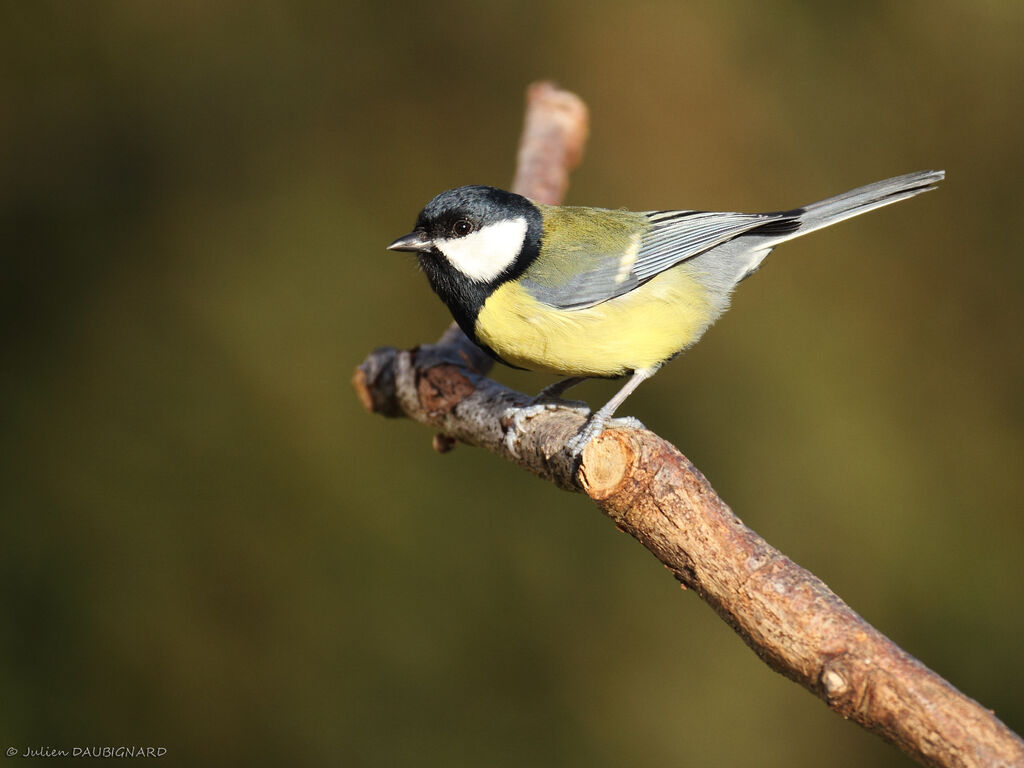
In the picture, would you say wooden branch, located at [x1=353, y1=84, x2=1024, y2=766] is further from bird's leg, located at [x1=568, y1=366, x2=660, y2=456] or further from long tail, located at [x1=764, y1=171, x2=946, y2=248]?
long tail, located at [x1=764, y1=171, x2=946, y2=248]

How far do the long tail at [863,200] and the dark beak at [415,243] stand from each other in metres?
0.86

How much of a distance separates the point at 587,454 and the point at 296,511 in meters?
1.88

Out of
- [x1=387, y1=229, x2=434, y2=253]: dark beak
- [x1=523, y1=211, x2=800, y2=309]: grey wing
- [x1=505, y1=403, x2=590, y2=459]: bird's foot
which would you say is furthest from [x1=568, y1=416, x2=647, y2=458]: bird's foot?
[x1=387, y1=229, x2=434, y2=253]: dark beak

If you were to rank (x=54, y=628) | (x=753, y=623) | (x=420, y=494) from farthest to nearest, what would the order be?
(x=420, y=494)
(x=54, y=628)
(x=753, y=623)

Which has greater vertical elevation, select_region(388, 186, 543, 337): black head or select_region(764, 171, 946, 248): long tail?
select_region(764, 171, 946, 248): long tail

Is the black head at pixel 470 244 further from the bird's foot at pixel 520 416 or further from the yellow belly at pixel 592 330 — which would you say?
the bird's foot at pixel 520 416

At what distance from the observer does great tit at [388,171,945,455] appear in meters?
2.05

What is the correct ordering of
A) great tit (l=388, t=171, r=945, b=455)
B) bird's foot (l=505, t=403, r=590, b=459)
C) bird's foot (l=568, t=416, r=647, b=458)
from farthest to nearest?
great tit (l=388, t=171, r=945, b=455) < bird's foot (l=505, t=403, r=590, b=459) < bird's foot (l=568, t=416, r=647, b=458)

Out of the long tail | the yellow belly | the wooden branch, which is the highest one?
the long tail

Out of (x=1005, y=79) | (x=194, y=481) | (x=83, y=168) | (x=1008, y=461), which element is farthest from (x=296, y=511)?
(x=1005, y=79)

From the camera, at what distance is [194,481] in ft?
10.4

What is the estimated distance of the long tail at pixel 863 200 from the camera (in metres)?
2.14

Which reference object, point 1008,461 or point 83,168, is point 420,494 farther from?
point 1008,461

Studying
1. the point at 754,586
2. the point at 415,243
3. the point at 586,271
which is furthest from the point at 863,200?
the point at 754,586
